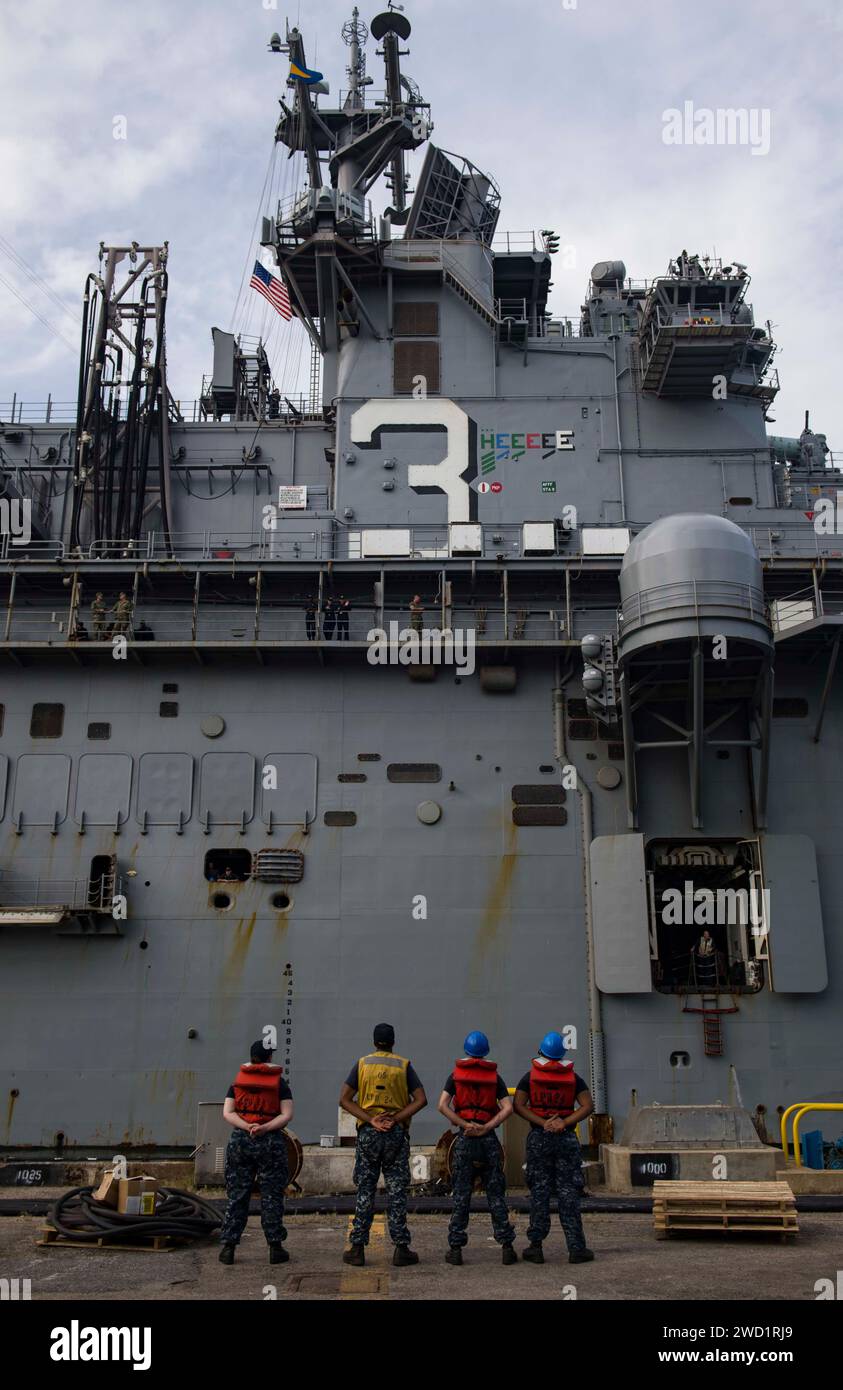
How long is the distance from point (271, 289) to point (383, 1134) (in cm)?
2158

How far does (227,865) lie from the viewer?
57.7 feet

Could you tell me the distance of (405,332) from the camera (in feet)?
72.0

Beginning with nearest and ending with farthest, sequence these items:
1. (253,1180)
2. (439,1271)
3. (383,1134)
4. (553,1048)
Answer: (439,1271)
(383,1134)
(253,1180)
(553,1048)

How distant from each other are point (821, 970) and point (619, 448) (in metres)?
10.4

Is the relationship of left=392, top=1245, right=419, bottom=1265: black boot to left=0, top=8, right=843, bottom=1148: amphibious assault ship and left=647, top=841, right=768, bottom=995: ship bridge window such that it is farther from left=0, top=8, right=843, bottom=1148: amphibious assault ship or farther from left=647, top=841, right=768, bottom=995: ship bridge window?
left=647, top=841, right=768, bottom=995: ship bridge window

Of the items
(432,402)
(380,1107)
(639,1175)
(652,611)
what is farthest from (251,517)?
(380,1107)

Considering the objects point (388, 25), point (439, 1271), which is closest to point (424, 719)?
point (439, 1271)

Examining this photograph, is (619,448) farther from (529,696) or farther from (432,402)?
(529,696)

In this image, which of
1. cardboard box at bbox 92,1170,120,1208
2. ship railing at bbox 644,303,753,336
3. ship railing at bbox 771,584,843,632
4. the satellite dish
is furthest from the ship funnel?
the satellite dish

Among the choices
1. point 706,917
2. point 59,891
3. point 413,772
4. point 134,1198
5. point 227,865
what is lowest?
point 134,1198

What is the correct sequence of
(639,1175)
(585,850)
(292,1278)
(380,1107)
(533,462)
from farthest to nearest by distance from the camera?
1. (533,462)
2. (585,850)
3. (639,1175)
4. (380,1107)
5. (292,1278)

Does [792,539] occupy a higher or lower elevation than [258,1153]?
higher

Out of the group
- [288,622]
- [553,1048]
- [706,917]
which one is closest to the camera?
[553,1048]

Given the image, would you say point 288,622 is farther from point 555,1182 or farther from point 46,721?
point 555,1182
